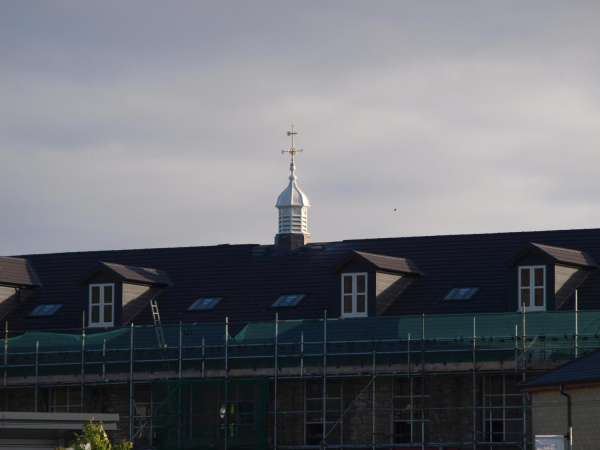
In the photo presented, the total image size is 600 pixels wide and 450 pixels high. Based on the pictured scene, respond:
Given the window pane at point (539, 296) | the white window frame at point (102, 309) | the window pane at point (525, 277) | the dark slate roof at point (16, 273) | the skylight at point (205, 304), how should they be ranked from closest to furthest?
the window pane at point (539, 296) < the window pane at point (525, 277) < the skylight at point (205, 304) < the white window frame at point (102, 309) < the dark slate roof at point (16, 273)

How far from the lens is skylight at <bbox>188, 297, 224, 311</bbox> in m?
41.2

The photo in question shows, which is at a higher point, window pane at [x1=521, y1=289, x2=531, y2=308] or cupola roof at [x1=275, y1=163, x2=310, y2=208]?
cupola roof at [x1=275, y1=163, x2=310, y2=208]

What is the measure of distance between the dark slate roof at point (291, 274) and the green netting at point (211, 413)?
2969 mm

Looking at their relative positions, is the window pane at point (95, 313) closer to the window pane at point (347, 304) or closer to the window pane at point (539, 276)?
the window pane at point (347, 304)

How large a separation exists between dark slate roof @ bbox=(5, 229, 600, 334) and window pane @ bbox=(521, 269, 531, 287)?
77 centimetres

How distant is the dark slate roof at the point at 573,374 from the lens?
29.5 meters

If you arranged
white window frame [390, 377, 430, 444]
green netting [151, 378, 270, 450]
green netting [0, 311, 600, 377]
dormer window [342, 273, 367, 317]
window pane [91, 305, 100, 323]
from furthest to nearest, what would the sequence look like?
window pane [91, 305, 100, 323]
dormer window [342, 273, 367, 317]
green netting [151, 378, 270, 450]
white window frame [390, 377, 430, 444]
green netting [0, 311, 600, 377]

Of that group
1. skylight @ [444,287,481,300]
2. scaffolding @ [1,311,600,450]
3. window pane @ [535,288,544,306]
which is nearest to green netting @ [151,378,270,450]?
scaffolding @ [1,311,600,450]

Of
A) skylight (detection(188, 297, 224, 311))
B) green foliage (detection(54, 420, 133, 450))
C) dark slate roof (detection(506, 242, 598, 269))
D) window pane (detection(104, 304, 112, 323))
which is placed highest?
dark slate roof (detection(506, 242, 598, 269))

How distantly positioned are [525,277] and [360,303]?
15.3 ft

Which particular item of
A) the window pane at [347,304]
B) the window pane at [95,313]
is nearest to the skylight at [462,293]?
the window pane at [347,304]

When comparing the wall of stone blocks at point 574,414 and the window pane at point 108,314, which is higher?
the window pane at point 108,314

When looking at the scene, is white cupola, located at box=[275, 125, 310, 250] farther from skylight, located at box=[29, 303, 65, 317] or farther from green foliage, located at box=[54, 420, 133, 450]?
green foliage, located at box=[54, 420, 133, 450]

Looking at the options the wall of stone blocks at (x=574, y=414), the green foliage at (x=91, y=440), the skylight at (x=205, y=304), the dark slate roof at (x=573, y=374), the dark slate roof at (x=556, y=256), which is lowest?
the green foliage at (x=91, y=440)
